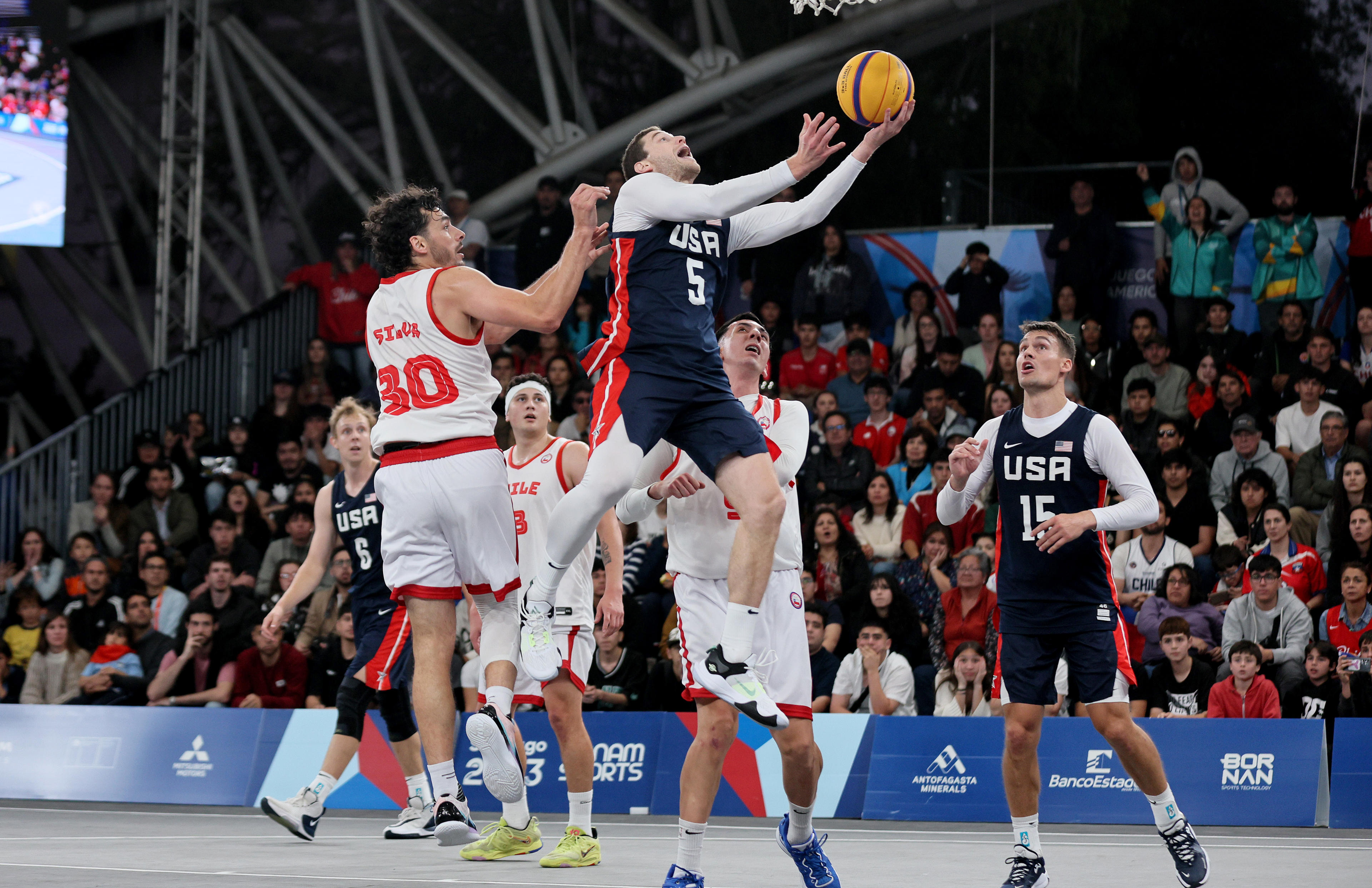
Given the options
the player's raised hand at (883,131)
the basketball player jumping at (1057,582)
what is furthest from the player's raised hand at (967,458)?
the player's raised hand at (883,131)

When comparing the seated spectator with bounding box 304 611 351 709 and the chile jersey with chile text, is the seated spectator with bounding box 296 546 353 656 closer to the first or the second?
the seated spectator with bounding box 304 611 351 709

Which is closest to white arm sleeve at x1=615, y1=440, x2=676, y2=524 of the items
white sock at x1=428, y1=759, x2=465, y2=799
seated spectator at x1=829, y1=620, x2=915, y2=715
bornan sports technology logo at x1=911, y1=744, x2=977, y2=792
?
white sock at x1=428, y1=759, x2=465, y2=799

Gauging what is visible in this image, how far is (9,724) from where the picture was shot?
12055 mm

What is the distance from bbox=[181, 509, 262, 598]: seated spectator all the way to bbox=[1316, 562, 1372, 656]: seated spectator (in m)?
9.09

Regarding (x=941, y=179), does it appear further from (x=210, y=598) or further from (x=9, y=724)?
(x=9, y=724)

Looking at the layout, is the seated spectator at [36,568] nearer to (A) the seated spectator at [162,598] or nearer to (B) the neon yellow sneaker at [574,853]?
(A) the seated spectator at [162,598]

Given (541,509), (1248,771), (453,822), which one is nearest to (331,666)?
(541,509)

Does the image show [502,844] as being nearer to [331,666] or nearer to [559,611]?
[559,611]

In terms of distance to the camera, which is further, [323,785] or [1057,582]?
[323,785]

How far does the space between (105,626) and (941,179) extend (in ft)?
33.1

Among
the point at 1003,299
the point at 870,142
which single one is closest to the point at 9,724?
the point at 870,142

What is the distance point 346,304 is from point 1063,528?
13.3 metres

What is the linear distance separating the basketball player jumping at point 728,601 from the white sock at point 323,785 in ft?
8.60

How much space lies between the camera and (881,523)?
13258mm
